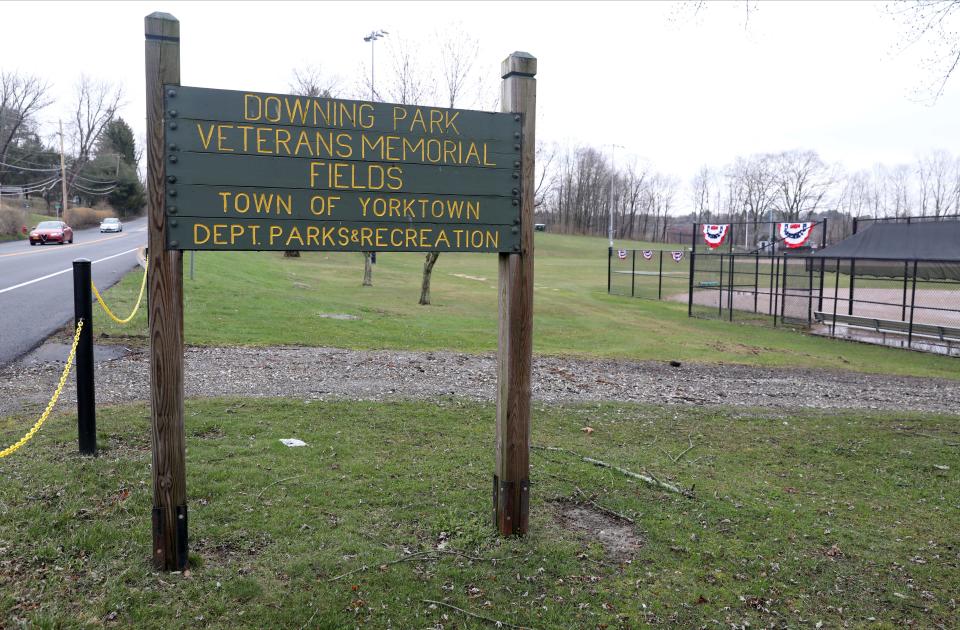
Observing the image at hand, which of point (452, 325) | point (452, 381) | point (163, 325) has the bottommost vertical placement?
point (452, 325)

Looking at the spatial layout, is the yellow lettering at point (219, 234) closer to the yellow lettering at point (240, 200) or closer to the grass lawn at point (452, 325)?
the yellow lettering at point (240, 200)

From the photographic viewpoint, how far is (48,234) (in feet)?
120

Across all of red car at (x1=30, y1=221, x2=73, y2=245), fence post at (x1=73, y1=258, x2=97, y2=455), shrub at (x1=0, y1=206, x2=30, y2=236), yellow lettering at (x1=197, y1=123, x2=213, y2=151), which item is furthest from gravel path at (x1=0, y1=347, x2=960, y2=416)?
shrub at (x1=0, y1=206, x2=30, y2=236)

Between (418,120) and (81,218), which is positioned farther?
(81,218)

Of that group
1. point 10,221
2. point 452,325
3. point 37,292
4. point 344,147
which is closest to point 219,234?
point 344,147

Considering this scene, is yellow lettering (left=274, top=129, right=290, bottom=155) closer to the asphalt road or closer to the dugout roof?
the asphalt road

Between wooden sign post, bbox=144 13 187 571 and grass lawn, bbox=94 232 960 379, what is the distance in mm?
8170

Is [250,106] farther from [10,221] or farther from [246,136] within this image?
[10,221]

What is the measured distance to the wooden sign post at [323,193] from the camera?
3.83m

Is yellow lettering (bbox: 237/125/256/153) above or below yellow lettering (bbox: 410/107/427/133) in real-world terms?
below

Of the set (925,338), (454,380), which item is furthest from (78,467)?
(925,338)

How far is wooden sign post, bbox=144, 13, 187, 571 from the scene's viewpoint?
376 centimetres

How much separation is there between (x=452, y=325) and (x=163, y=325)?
14179 mm

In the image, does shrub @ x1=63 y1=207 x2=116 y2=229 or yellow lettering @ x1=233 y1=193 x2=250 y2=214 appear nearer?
yellow lettering @ x1=233 y1=193 x2=250 y2=214
